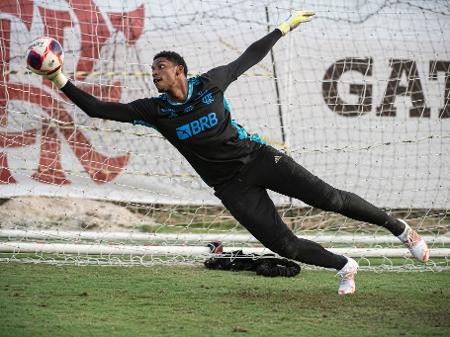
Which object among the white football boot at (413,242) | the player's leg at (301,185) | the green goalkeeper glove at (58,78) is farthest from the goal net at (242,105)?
the green goalkeeper glove at (58,78)

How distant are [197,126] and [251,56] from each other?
84cm

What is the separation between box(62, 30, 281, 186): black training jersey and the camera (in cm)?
595

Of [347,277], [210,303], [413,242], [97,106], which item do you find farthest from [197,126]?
[413,242]

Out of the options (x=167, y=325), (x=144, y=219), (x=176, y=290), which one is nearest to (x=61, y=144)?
(x=144, y=219)

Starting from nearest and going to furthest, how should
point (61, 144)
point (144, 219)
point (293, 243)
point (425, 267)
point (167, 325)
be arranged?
point (167, 325) → point (293, 243) → point (425, 267) → point (61, 144) → point (144, 219)

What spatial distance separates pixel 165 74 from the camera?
5.96 metres

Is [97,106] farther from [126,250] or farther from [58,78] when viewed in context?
[126,250]

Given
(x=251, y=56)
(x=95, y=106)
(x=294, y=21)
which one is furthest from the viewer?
(x=294, y=21)

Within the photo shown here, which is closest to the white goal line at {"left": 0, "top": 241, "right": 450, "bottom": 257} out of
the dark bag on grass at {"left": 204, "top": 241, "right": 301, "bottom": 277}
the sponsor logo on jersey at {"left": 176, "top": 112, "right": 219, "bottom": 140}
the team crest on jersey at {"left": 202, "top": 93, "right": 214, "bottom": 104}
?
the dark bag on grass at {"left": 204, "top": 241, "right": 301, "bottom": 277}

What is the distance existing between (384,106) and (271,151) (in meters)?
4.35

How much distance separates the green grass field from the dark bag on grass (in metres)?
0.16

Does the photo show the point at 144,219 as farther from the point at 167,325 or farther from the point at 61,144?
the point at 167,325

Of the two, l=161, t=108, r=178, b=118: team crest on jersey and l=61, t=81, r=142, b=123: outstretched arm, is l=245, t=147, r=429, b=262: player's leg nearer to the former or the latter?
l=161, t=108, r=178, b=118: team crest on jersey

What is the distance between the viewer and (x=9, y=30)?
939 centimetres
